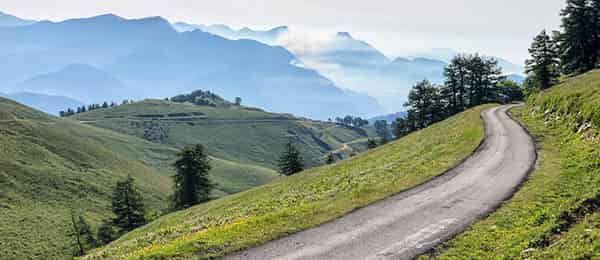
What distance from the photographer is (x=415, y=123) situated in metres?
104

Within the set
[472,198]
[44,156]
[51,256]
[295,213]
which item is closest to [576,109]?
[472,198]

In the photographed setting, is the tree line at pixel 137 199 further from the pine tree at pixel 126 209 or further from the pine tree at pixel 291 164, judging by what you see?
the pine tree at pixel 291 164

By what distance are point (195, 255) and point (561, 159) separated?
2176 centimetres

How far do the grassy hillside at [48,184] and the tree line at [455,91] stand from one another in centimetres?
7226

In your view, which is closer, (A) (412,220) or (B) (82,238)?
(A) (412,220)

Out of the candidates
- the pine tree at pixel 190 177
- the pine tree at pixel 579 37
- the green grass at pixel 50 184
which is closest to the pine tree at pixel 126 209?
the pine tree at pixel 190 177

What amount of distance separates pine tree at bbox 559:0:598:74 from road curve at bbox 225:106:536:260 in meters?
61.3

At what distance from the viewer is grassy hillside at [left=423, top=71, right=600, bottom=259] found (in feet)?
41.9

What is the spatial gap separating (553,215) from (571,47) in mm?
75908

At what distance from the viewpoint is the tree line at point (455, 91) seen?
332 feet

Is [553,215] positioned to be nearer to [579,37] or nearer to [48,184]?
[579,37]

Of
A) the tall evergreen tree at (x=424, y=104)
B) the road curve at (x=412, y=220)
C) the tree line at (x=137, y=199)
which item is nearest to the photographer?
the road curve at (x=412, y=220)

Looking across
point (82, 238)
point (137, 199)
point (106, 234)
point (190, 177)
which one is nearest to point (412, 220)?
point (106, 234)

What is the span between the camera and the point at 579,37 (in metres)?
74.1
